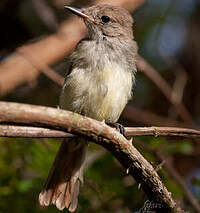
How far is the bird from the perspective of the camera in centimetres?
331

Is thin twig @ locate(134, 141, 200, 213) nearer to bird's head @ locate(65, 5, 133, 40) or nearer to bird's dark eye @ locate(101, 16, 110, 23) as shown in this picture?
bird's head @ locate(65, 5, 133, 40)

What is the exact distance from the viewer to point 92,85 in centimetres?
328

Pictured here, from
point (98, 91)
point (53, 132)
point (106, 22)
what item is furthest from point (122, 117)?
point (53, 132)

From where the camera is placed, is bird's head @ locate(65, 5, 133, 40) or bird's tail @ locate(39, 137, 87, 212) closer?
bird's tail @ locate(39, 137, 87, 212)

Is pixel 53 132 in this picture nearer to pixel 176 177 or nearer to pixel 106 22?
pixel 176 177

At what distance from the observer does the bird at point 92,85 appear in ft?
10.9

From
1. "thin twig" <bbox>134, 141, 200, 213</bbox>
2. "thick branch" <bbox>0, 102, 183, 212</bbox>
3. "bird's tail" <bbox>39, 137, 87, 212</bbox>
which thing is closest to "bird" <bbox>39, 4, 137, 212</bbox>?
"bird's tail" <bbox>39, 137, 87, 212</bbox>

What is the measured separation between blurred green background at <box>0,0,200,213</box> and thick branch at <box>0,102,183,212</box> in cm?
97

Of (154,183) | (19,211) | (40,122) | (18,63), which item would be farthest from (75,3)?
(40,122)

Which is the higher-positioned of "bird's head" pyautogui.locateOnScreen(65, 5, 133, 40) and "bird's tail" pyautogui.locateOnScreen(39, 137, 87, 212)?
"bird's head" pyautogui.locateOnScreen(65, 5, 133, 40)

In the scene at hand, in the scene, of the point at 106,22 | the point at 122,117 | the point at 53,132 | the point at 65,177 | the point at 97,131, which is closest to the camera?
the point at 97,131

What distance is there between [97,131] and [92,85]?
1232 mm

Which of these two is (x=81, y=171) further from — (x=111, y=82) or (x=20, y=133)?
(x=20, y=133)

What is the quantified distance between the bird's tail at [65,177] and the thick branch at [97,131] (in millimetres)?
840
